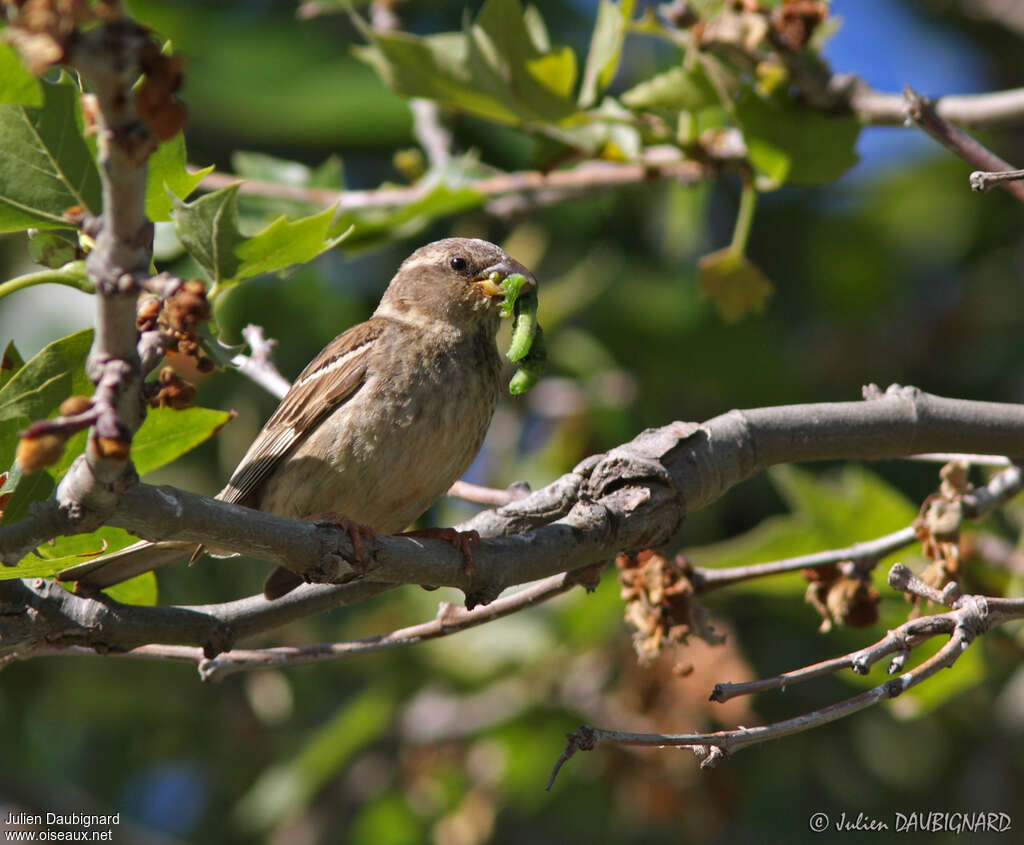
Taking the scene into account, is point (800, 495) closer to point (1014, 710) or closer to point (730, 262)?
point (730, 262)

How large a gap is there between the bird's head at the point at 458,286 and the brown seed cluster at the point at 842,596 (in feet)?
4.65

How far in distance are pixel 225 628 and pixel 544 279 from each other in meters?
4.32

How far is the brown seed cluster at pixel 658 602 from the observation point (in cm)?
304

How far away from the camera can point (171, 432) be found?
8.69ft

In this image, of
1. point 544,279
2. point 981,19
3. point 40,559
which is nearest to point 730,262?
point 40,559

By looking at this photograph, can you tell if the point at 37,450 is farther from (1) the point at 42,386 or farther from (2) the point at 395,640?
(2) the point at 395,640

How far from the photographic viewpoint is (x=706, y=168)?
155 inches

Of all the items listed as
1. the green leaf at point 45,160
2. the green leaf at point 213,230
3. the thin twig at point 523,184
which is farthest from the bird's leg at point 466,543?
the thin twig at point 523,184

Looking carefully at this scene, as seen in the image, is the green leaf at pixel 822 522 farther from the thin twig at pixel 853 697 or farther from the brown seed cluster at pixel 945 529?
the thin twig at pixel 853 697

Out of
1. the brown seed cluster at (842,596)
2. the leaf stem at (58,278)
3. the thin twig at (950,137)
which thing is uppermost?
the thin twig at (950,137)

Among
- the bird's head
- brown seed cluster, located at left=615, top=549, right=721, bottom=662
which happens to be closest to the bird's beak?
the bird's head

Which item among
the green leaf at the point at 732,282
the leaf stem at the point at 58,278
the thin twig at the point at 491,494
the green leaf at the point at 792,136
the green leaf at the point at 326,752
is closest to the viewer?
the leaf stem at the point at 58,278

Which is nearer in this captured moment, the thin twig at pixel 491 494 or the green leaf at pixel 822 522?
the thin twig at pixel 491 494

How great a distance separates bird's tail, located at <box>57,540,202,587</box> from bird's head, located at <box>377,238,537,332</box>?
140 centimetres
